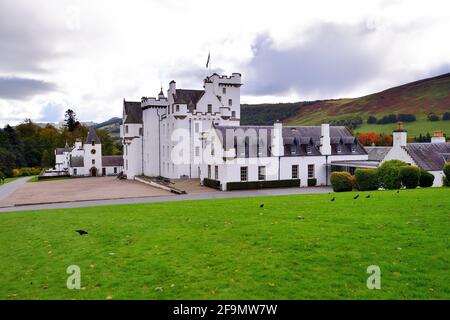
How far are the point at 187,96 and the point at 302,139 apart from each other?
753 inches

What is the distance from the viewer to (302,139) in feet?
149

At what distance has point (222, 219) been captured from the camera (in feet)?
49.2

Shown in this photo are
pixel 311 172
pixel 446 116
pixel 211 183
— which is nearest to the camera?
pixel 211 183

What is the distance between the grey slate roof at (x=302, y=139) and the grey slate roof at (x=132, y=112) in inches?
981

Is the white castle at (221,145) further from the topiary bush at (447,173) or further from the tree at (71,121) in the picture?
the tree at (71,121)

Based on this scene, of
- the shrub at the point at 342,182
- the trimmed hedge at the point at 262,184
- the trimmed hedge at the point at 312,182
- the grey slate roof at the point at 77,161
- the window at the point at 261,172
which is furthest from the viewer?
the grey slate roof at the point at 77,161

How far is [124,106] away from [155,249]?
55.9 metres

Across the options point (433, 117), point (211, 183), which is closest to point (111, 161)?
point (211, 183)

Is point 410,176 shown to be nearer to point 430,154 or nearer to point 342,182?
point 342,182

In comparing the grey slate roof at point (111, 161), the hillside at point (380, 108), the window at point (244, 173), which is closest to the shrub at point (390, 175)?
the window at point (244, 173)

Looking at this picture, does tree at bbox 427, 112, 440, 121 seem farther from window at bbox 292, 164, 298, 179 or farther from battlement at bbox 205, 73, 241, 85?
window at bbox 292, 164, 298, 179

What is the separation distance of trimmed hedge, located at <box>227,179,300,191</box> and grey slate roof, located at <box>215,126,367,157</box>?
334cm

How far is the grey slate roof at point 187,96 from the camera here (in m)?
52.5
